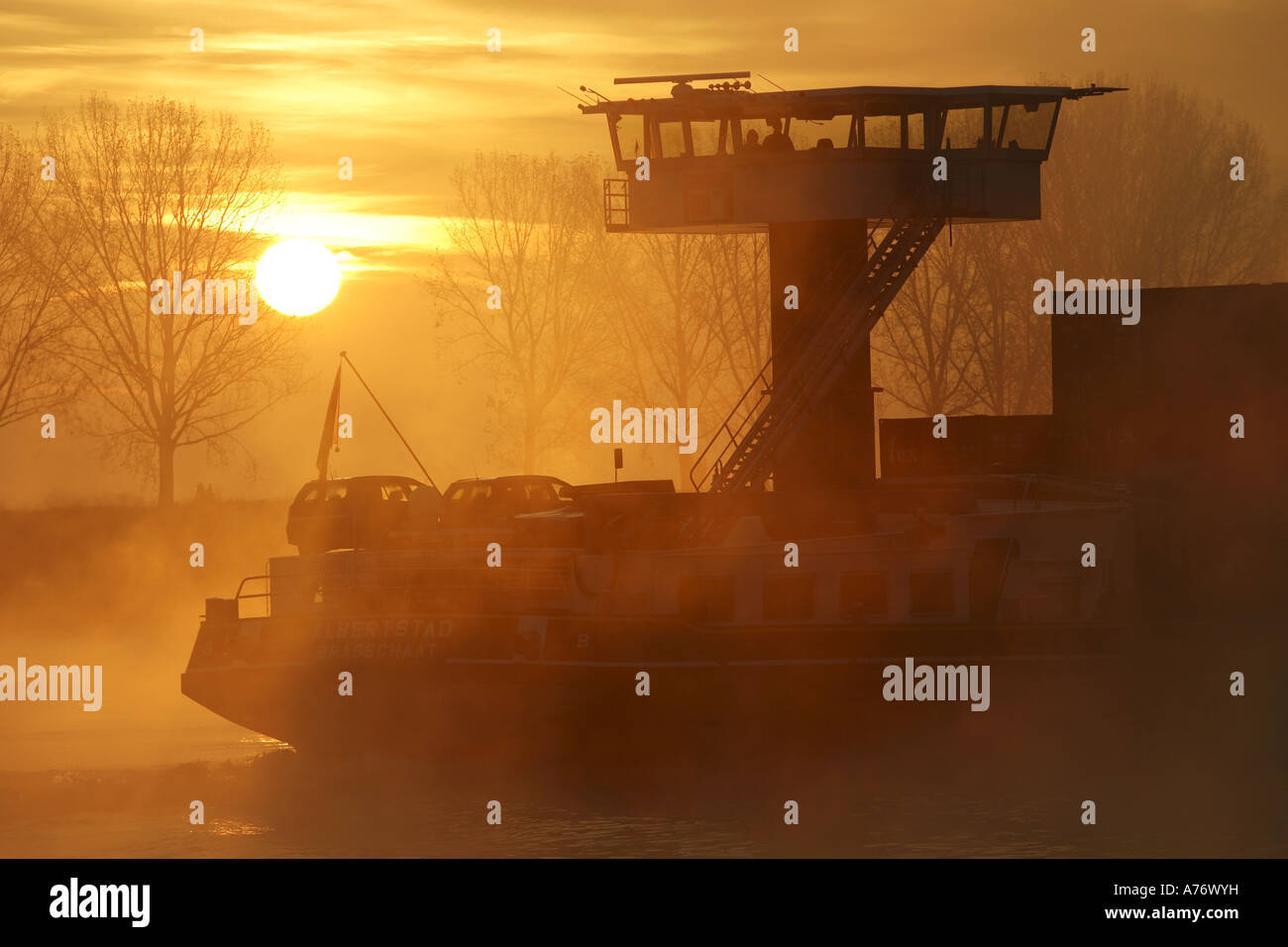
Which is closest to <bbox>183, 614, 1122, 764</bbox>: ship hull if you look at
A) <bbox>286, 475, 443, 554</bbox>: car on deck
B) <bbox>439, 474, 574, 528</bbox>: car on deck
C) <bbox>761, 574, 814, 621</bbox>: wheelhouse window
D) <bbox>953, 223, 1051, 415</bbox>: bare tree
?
<bbox>761, 574, 814, 621</bbox>: wheelhouse window

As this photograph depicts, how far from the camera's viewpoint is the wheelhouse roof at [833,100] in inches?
1457

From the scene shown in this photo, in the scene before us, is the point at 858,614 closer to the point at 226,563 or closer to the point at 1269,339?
the point at 1269,339

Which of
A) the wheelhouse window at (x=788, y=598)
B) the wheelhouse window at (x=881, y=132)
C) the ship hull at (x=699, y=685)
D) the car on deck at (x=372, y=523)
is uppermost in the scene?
the wheelhouse window at (x=881, y=132)

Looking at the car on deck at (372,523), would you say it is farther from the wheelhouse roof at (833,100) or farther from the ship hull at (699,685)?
the wheelhouse roof at (833,100)

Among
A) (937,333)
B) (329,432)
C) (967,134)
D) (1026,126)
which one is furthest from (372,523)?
(937,333)

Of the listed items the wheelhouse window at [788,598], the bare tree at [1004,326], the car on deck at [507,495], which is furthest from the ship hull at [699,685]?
the bare tree at [1004,326]

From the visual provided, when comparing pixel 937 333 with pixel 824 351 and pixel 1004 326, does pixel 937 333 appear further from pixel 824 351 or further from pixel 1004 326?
pixel 824 351

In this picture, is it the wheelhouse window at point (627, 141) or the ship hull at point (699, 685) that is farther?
the wheelhouse window at point (627, 141)

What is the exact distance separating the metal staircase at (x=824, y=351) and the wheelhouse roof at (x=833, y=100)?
263 cm

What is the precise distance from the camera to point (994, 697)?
29.8 meters

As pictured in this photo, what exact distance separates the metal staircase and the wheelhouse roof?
2.63 meters
